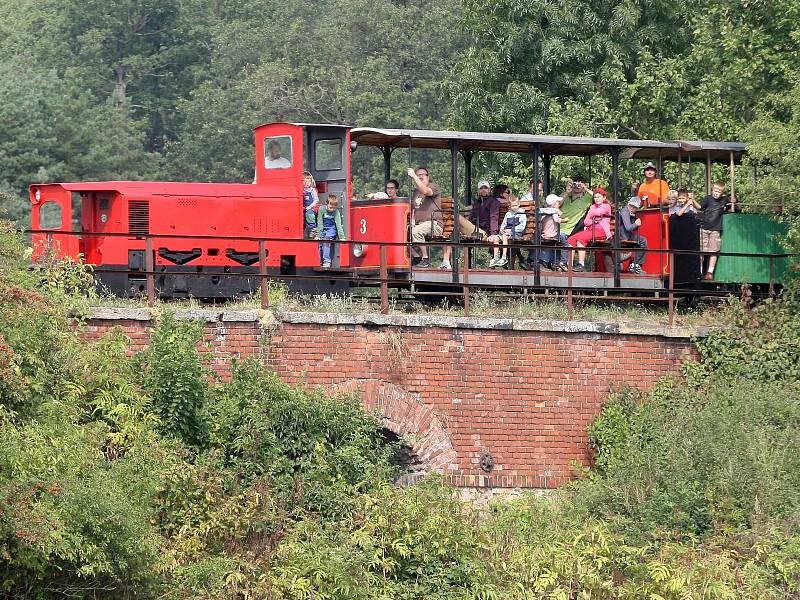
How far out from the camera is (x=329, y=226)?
23.2m

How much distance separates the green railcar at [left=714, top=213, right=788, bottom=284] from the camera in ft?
78.8

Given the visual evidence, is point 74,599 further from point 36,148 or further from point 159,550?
point 36,148

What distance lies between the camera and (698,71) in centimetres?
3188

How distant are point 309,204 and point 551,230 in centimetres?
380

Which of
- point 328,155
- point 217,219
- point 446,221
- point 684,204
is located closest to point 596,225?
point 684,204

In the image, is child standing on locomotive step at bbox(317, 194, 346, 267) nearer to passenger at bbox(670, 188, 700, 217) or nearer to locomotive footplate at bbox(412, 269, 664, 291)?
locomotive footplate at bbox(412, 269, 664, 291)

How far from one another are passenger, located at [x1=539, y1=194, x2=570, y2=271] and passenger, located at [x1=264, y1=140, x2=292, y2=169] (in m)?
4.02

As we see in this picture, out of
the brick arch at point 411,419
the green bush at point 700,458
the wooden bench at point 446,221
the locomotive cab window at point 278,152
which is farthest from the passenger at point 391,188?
the green bush at point 700,458

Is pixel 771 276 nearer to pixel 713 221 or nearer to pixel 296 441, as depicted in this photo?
pixel 713 221

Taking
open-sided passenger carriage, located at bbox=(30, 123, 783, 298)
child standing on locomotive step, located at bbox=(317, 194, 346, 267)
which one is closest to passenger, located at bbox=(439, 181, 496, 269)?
open-sided passenger carriage, located at bbox=(30, 123, 783, 298)

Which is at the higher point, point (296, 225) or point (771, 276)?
point (296, 225)

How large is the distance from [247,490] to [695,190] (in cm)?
1450

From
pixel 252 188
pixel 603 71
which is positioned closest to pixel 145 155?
pixel 603 71

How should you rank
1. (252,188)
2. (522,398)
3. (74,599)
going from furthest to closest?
(252,188)
(522,398)
(74,599)
